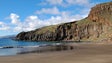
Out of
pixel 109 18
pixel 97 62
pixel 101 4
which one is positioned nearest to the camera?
pixel 97 62

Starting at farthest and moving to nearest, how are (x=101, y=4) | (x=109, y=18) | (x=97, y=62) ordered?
(x=101, y=4) < (x=109, y=18) < (x=97, y=62)

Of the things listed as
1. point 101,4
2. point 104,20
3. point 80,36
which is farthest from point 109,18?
point 80,36

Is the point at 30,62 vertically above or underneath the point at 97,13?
underneath

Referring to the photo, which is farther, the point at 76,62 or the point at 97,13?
the point at 97,13

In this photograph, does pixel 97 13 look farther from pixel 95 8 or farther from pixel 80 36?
pixel 80 36

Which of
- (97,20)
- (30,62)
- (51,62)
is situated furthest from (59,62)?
(97,20)

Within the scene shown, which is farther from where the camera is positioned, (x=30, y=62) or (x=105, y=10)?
(x=105, y=10)

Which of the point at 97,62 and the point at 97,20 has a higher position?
the point at 97,20

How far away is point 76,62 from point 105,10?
15160 centimetres

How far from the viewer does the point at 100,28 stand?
182 metres

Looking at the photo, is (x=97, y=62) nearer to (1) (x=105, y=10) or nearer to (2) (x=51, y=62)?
(2) (x=51, y=62)

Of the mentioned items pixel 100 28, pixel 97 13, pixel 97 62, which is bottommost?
pixel 97 62

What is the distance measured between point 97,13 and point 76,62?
517 feet

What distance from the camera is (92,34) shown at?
625ft
